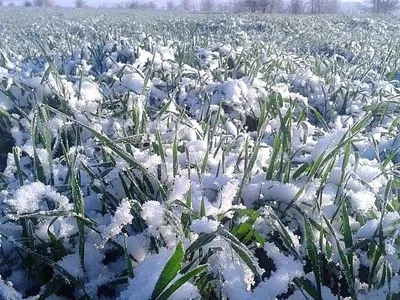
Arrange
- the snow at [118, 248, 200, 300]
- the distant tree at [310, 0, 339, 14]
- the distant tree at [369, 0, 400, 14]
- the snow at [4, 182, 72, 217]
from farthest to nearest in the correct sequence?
the distant tree at [310, 0, 339, 14], the distant tree at [369, 0, 400, 14], the snow at [4, 182, 72, 217], the snow at [118, 248, 200, 300]

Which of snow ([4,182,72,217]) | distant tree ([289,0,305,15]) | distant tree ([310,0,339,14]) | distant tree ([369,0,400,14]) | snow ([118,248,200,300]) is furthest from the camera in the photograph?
distant tree ([310,0,339,14])

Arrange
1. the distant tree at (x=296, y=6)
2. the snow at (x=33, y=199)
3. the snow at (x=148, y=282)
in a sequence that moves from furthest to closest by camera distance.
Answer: the distant tree at (x=296, y=6) → the snow at (x=33, y=199) → the snow at (x=148, y=282)

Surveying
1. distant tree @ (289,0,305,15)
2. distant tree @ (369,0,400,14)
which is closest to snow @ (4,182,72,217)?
distant tree @ (289,0,305,15)

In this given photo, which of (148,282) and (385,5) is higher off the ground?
(385,5)

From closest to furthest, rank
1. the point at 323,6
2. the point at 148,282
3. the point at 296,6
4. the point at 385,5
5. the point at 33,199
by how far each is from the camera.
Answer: the point at 148,282
the point at 33,199
the point at 296,6
the point at 385,5
the point at 323,6

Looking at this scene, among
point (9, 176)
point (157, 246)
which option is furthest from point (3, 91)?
point (157, 246)

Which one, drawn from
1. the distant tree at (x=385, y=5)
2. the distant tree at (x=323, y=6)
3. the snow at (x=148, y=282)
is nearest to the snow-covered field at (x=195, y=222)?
Answer: the snow at (x=148, y=282)

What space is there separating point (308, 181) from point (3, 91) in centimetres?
144

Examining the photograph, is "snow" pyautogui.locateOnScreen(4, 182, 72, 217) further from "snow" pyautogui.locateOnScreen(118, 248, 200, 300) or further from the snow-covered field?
"snow" pyautogui.locateOnScreen(118, 248, 200, 300)

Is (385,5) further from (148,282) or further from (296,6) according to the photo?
(148,282)

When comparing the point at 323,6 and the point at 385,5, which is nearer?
the point at 385,5

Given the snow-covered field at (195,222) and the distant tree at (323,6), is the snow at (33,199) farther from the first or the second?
the distant tree at (323,6)

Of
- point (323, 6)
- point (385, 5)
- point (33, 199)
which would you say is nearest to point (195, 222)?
point (33, 199)

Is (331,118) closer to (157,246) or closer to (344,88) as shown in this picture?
(344,88)
